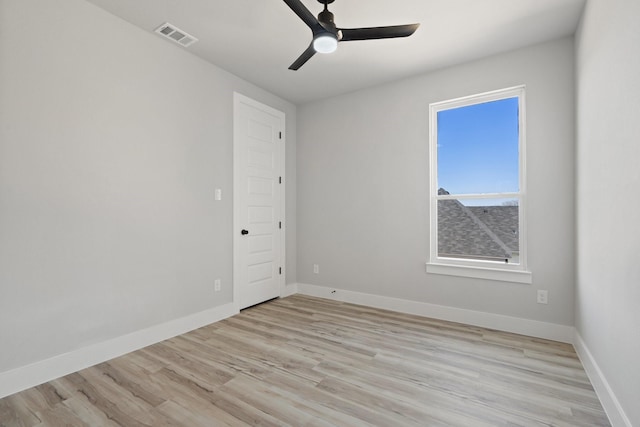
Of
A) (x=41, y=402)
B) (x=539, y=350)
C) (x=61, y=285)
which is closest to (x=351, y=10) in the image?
(x=61, y=285)

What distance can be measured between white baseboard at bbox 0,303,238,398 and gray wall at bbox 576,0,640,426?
3259 mm

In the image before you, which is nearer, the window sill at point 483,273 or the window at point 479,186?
the window sill at point 483,273

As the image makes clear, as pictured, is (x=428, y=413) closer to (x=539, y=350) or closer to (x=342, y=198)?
(x=539, y=350)

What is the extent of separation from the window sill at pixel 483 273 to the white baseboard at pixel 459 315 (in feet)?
1.24

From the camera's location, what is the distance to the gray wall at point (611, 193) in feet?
4.63

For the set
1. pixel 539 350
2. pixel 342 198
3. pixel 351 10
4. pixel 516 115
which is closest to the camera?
pixel 351 10

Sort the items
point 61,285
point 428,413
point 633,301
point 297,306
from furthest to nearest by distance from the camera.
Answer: point 297,306, point 61,285, point 428,413, point 633,301

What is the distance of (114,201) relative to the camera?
2.46m

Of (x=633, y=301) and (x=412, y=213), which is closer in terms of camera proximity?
(x=633, y=301)

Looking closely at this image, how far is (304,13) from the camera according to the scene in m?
1.82

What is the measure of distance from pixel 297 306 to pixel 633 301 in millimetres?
3127

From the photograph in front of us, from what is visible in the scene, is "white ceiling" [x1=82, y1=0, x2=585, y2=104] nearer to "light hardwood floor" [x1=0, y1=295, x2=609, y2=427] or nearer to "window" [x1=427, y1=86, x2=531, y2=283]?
"window" [x1=427, y1=86, x2=531, y2=283]

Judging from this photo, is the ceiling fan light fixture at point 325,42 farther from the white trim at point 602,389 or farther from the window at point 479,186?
the white trim at point 602,389

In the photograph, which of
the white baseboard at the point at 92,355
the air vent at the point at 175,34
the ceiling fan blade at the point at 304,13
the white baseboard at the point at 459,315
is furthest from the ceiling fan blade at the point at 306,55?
the white baseboard at the point at 459,315
